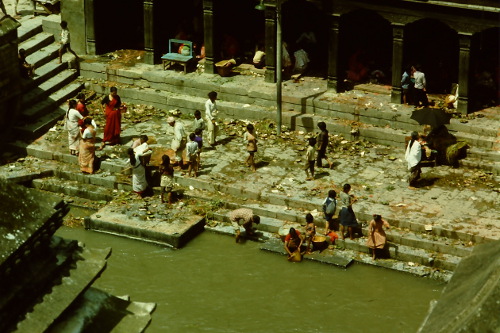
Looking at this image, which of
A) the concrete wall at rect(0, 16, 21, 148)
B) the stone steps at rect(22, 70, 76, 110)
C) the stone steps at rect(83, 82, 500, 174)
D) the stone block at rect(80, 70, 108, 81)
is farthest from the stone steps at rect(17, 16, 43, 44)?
the concrete wall at rect(0, 16, 21, 148)

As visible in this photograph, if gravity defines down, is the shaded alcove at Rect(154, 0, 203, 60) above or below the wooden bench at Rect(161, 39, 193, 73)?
above

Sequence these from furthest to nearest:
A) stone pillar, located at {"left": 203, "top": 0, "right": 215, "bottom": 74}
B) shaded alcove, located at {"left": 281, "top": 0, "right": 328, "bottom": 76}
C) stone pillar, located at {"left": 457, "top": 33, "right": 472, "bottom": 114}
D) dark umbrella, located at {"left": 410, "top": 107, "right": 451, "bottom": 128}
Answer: shaded alcove, located at {"left": 281, "top": 0, "right": 328, "bottom": 76} < stone pillar, located at {"left": 203, "top": 0, "right": 215, "bottom": 74} < stone pillar, located at {"left": 457, "top": 33, "right": 472, "bottom": 114} < dark umbrella, located at {"left": 410, "top": 107, "right": 451, "bottom": 128}

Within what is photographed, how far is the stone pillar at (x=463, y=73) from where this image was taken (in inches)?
882

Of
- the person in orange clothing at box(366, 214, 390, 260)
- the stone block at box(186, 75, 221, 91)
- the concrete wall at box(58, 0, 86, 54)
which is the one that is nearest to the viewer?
the person in orange clothing at box(366, 214, 390, 260)

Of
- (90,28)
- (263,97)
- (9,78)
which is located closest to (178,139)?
(263,97)

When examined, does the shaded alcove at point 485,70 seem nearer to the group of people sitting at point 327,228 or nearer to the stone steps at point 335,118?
the stone steps at point 335,118

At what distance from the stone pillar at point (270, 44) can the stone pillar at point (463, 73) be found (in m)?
4.95

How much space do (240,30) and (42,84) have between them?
5966 millimetres

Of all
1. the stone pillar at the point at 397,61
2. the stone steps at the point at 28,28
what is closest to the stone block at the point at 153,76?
the stone steps at the point at 28,28

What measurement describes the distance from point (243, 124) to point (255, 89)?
1.29m

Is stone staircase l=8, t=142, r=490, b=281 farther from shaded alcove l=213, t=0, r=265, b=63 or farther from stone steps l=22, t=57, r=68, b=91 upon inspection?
shaded alcove l=213, t=0, r=265, b=63

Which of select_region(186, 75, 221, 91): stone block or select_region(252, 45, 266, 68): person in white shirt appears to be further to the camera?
select_region(252, 45, 266, 68): person in white shirt

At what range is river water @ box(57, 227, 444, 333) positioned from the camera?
1634cm

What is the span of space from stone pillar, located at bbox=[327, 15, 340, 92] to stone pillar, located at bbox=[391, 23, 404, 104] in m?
1.52
